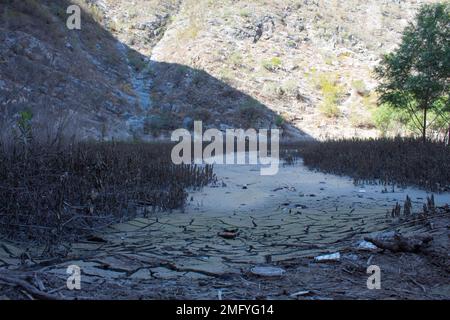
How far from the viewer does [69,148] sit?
19.0 feet

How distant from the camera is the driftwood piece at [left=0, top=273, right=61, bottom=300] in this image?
2.21 meters

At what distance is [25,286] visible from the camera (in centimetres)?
232

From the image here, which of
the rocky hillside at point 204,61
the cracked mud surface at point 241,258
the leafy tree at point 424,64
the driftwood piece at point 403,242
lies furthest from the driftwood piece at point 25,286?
the rocky hillside at point 204,61

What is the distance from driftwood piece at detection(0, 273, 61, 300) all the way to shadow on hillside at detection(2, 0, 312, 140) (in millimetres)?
14713

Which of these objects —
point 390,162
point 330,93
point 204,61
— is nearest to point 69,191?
point 390,162

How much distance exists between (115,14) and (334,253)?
29.4 metres

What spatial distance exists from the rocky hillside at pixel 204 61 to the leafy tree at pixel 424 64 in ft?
26.9

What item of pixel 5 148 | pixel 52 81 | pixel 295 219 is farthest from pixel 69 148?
pixel 52 81

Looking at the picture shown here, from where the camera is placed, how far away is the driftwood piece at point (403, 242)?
10.3ft

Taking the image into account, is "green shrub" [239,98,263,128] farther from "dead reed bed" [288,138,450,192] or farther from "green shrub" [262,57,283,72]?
"dead reed bed" [288,138,450,192]

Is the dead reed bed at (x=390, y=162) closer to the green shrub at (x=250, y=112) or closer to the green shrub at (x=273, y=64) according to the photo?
the green shrub at (x=250, y=112)

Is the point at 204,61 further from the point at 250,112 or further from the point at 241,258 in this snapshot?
the point at 241,258
